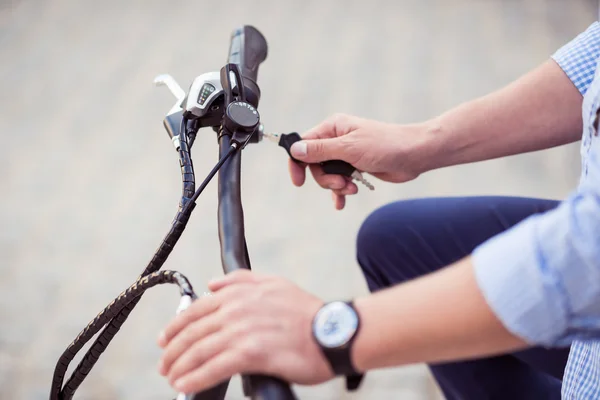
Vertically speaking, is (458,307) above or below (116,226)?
below

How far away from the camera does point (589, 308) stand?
0.47 metres

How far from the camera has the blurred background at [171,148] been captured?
1.50 metres

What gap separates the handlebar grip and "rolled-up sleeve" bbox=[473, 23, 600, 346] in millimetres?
525

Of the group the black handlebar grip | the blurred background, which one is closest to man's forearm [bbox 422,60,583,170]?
the black handlebar grip

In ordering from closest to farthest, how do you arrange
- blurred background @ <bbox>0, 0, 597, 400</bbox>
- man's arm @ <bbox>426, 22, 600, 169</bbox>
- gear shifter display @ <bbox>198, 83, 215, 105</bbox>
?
gear shifter display @ <bbox>198, 83, 215, 105</bbox> < man's arm @ <bbox>426, 22, 600, 169</bbox> < blurred background @ <bbox>0, 0, 597, 400</bbox>

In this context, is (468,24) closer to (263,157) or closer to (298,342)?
(263,157)

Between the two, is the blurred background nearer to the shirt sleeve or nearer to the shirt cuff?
the shirt sleeve

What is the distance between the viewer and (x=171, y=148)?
6.34ft

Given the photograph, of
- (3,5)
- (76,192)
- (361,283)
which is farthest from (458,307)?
(3,5)

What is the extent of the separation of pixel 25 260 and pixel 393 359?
4.61ft

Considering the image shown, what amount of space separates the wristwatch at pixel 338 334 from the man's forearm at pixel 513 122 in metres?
0.53

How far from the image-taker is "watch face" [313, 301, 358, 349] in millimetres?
499

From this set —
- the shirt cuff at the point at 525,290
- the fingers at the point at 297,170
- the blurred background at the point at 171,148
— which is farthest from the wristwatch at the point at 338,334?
the blurred background at the point at 171,148

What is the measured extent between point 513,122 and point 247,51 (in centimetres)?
45
